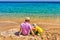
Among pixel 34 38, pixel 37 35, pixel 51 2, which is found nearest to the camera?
pixel 34 38

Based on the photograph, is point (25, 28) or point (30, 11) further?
point (30, 11)

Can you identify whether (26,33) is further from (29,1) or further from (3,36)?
(29,1)

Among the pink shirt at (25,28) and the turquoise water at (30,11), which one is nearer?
the pink shirt at (25,28)

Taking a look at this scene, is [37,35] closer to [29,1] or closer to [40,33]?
[40,33]

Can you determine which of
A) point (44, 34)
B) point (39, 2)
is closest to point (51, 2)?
point (39, 2)

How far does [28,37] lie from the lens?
20.1 ft

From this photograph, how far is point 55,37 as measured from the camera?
6.12 meters

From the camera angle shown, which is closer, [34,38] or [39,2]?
[34,38]

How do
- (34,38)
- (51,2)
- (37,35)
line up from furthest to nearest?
1. (51,2)
2. (37,35)
3. (34,38)

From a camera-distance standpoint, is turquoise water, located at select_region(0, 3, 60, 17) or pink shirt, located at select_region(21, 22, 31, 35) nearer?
pink shirt, located at select_region(21, 22, 31, 35)

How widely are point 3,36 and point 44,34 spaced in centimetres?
135

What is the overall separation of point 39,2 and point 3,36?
20.6 m

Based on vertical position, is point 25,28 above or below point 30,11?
above

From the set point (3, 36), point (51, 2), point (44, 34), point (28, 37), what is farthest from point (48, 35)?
point (51, 2)
